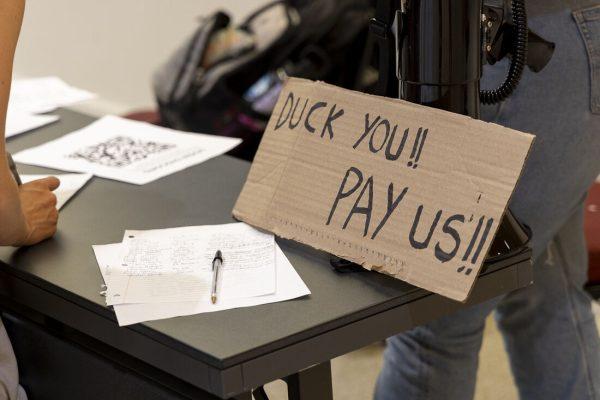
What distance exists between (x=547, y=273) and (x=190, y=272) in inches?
28.0

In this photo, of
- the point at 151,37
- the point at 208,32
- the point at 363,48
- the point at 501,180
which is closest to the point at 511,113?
the point at 501,180

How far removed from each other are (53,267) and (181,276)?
0.16m

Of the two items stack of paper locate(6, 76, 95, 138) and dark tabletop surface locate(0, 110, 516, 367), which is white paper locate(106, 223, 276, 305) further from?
stack of paper locate(6, 76, 95, 138)

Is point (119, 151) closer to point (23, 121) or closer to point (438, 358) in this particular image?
point (23, 121)

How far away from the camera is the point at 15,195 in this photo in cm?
112

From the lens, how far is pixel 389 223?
3.59 ft

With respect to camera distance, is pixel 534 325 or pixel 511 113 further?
pixel 534 325

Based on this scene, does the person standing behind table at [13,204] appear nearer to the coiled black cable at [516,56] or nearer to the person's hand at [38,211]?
the person's hand at [38,211]

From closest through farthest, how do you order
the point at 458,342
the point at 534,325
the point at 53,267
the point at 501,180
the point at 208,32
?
the point at 501,180, the point at 53,267, the point at 458,342, the point at 534,325, the point at 208,32

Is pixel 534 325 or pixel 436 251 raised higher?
pixel 436 251

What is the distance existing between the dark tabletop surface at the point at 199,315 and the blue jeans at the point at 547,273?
0.36 m

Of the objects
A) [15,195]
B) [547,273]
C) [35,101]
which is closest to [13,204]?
[15,195]

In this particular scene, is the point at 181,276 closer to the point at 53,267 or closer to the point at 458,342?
the point at 53,267

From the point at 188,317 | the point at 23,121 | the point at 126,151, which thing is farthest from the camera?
the point at 23,121
